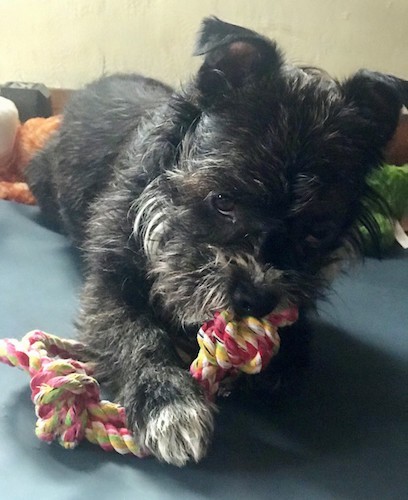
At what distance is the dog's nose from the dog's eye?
0.55ft

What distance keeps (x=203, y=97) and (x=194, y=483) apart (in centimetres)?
82

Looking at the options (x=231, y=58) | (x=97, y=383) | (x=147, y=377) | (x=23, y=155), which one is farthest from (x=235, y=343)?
(x=23, y=155)

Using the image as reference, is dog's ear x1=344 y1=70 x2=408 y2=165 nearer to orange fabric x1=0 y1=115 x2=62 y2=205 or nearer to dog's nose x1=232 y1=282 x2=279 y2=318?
dog's nose x1=232 y1=282 x2=279 y2=318

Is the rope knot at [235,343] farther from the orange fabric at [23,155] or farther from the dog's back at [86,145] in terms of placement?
the orange fabric at [23,155]

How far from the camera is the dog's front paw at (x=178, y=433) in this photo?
1.37m

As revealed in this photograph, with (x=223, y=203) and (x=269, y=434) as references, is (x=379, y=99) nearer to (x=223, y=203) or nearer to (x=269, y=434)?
Answer: (x=223, y=203)

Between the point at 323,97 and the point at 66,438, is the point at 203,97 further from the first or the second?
the point at 66,438

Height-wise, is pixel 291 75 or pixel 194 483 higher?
pixel 291 75

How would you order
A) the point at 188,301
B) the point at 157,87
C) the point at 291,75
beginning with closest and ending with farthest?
1. the point at 188,301
2. the point at 291,75
3. the point at 157,87

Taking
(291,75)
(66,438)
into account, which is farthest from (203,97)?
(66,438)

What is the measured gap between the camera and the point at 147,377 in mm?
1477

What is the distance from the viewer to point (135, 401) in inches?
56.7

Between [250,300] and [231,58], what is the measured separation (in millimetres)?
551

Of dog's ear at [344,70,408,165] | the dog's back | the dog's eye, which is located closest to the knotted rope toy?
the dog's eye
